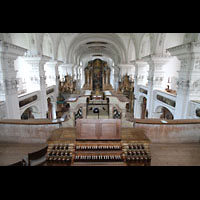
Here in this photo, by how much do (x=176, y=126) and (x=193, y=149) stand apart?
36.3 inches

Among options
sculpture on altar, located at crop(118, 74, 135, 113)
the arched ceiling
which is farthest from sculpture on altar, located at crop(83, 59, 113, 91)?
sculpture on altar, located at crop(118, 74, 135, 113)

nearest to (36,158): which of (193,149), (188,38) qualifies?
(193,149)

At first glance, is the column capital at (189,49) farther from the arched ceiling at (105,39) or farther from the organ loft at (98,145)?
the organ loft at (98,145)

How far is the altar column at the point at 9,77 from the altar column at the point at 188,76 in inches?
302

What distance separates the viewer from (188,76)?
645 cm

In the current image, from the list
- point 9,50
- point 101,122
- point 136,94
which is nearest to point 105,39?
point 136,94

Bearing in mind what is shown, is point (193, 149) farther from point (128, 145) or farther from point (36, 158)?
point (36, 158)

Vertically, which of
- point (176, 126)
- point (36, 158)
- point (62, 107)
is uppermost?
point (176, 126)

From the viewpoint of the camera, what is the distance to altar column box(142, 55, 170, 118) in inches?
350

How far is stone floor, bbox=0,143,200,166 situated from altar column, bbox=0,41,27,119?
1973mm

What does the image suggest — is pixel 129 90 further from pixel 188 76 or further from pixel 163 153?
pixel 163 153

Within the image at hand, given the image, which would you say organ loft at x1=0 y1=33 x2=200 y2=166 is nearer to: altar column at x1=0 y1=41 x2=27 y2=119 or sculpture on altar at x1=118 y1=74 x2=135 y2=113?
altar column at x1=0 y1=41 x2=27 y2=119

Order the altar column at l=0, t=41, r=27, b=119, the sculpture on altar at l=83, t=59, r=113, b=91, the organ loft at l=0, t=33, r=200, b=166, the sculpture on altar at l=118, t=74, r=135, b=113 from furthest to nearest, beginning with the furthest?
the sculpture on altar at l=83, t=59, r=113, b=91, the sculpture on altar at l=118, t=74, r=135, b=113, the altar column at l=0, t=41, r=27, b=119, the organ loft at l=0, t=33, r=200, b=166
